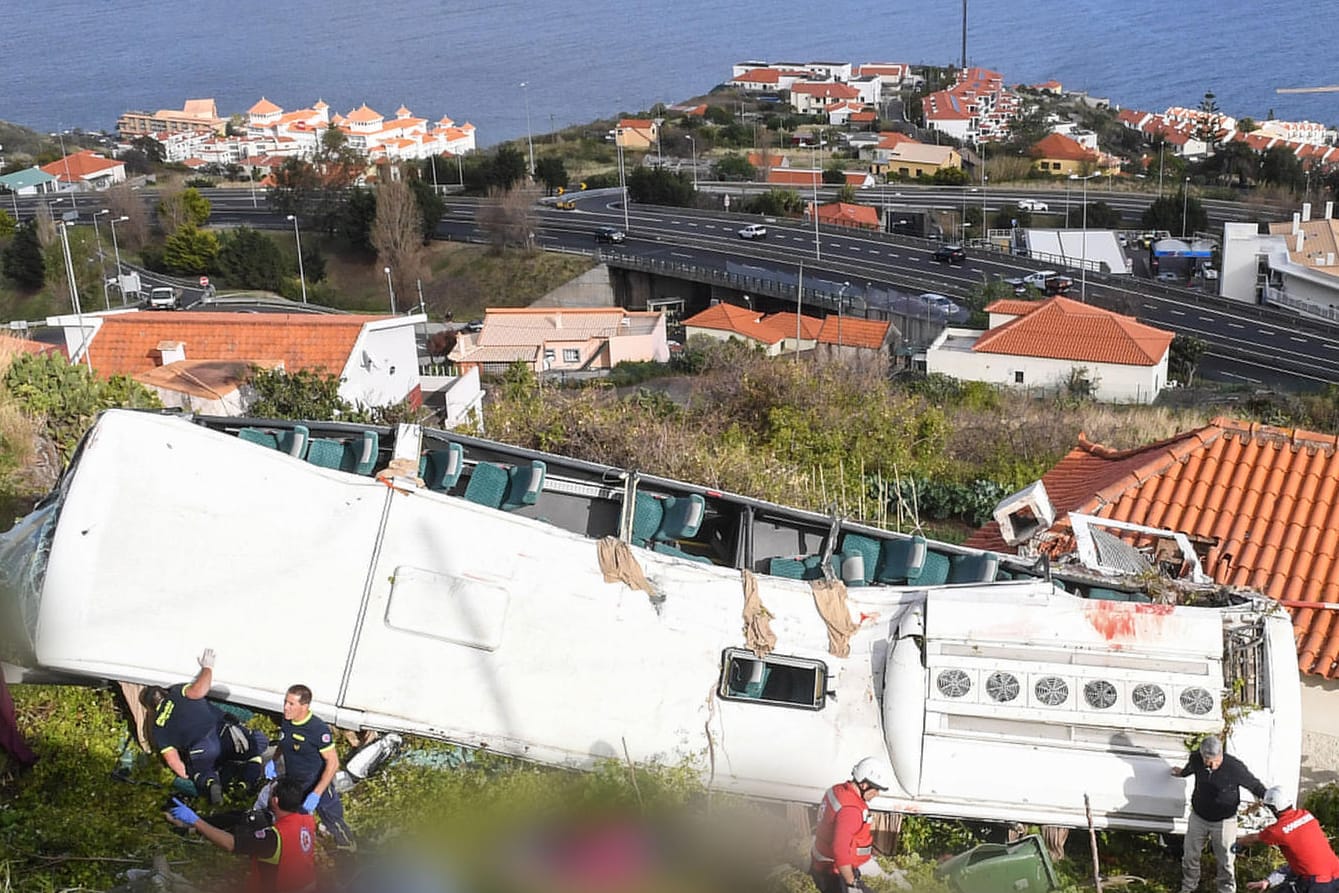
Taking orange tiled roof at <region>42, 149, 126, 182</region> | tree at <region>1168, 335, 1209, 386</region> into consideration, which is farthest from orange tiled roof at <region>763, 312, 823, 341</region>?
orange tiled roof at <region>42, 149, 126, 182</region>

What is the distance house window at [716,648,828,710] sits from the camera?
7.73m

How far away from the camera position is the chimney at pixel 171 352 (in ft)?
75.0

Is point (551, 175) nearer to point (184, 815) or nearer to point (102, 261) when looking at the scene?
point (102, 261)

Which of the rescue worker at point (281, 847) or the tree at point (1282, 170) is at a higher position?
the rescue worker at point (281, 847)

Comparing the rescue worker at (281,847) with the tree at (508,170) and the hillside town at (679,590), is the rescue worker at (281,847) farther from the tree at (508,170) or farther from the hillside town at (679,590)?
the tree at (508,170)

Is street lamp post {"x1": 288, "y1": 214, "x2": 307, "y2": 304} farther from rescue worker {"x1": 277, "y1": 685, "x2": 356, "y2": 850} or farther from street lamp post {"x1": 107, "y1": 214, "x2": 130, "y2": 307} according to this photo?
rescue worker {"x1": 277, "y1": 685, "x2": 356, "y2": 850}

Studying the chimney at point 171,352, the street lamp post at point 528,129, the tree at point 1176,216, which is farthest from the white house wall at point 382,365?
the street lamp post at point 528,129

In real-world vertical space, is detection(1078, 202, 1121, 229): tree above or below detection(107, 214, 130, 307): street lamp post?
below

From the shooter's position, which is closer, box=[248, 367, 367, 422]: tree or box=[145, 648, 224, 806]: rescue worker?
box=[145, 648, 224, 806]: rescue worker

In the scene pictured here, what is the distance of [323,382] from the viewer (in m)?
19.1

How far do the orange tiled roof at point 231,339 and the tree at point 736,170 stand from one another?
3001 inches

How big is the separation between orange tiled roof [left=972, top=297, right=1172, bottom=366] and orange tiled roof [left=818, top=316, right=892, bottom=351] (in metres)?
5.50

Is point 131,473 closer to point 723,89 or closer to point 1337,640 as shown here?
point 1337,640

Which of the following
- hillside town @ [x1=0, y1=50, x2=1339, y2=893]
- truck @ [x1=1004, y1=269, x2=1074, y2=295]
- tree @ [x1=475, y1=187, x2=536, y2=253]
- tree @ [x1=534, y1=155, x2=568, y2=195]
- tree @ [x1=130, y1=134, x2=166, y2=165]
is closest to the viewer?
hillside town @ [x1=0, y1=50, x2=1339, y2=893]
